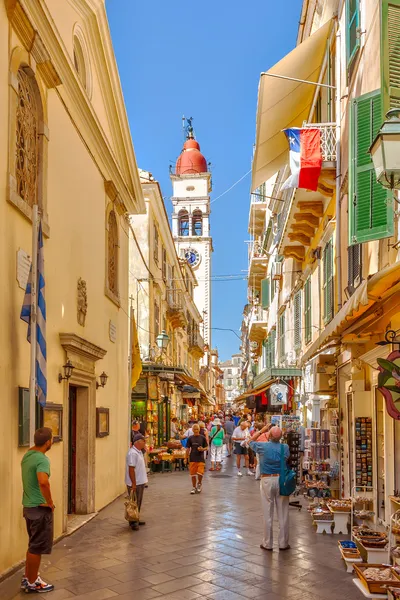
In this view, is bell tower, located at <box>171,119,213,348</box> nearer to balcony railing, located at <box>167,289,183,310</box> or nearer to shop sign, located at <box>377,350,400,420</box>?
balcony railing, located at <box>167,289,183,310</box>

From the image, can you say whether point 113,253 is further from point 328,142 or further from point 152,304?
point 152,304

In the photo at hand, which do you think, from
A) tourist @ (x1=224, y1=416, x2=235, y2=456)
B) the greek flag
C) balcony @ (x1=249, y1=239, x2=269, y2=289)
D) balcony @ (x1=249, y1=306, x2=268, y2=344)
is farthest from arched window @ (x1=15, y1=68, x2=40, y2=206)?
balcony @ (x1=249, y1=306, x2=268, y2=344)

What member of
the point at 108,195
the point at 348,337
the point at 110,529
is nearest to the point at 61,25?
the point at 108,195

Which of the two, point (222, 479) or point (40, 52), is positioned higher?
point (40, 52)

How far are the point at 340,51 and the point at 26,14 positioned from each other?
6.48 metres

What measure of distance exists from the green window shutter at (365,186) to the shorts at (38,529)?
4.84 meters

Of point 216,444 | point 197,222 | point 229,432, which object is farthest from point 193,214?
point 216,444

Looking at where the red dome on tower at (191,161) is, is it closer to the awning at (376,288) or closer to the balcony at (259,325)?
the balcony at (259,325)

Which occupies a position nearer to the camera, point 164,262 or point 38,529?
point 38,529

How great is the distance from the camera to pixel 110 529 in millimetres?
10867

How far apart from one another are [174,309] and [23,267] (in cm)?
2419

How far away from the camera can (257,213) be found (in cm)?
3619

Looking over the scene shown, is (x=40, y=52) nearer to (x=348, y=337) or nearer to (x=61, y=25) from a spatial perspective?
(x=61, y=25)

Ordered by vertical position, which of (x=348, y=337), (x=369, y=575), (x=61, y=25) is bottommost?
(x=369, y=575)
